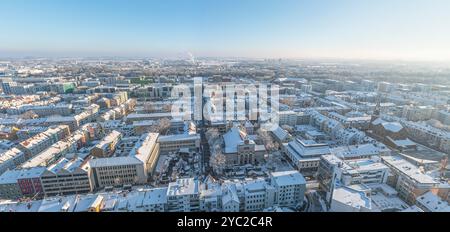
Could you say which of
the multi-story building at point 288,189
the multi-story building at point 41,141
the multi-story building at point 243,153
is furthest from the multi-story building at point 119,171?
the multi-story building at point 288,189

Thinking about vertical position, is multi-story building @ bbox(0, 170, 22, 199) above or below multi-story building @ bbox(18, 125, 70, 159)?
below

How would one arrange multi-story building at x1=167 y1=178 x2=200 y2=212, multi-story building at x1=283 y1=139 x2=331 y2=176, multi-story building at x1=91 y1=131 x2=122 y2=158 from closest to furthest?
1. multi-story building at x1=167 y1=178 x2=200 y2=212
2. multi-story building at x1=283 y1=139 x2=331 y2=176
3. multi-story building at x1=91 y1=131 x2=122 y2=158

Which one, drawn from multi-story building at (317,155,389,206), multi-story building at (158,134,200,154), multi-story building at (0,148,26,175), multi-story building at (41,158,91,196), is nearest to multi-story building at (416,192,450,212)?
multi-story building at (317,155,389,206)

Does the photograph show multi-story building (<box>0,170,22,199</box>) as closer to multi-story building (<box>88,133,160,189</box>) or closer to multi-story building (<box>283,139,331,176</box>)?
multi-story building (<box>88,133,160,189</box>)

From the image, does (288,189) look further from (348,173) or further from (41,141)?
(41,141)

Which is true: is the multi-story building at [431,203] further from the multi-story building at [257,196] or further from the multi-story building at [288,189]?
the multi-story building at [257,196]

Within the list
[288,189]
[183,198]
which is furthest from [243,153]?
[183,198]

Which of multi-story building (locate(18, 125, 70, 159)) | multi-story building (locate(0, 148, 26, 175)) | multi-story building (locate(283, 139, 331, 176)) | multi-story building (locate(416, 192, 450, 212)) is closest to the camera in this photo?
multi-story building (locate(416, 192, 450, 212))

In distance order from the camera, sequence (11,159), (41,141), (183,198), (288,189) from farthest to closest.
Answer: (41,141)
(11,159)
(288,189)
(183,198)

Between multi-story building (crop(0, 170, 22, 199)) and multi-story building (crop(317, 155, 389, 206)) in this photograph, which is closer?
multi-story building (crop(317, 155, 389, 206))
